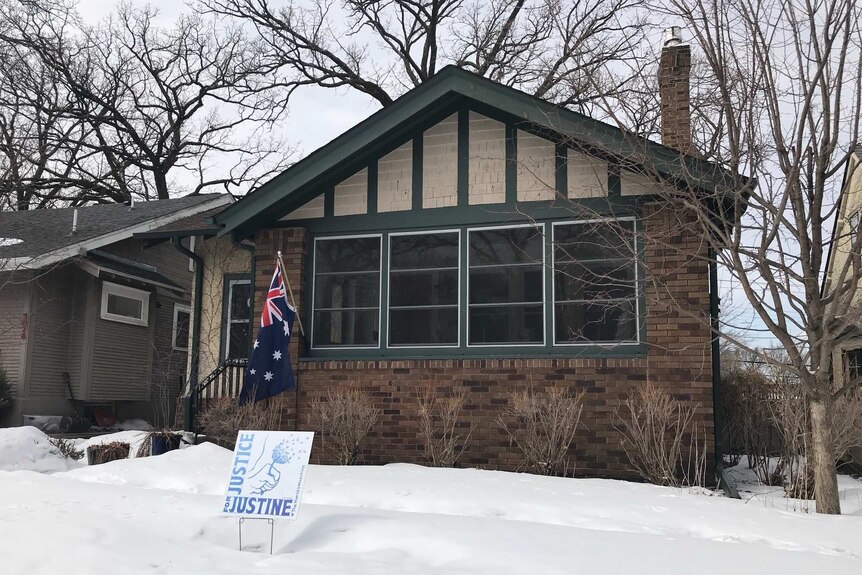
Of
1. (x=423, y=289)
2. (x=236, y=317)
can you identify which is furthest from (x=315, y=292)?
(x=236, y=317)

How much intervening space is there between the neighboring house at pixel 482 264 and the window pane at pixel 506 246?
0.08ft

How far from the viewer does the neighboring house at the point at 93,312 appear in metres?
14.3

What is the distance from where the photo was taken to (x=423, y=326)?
9.98 metres

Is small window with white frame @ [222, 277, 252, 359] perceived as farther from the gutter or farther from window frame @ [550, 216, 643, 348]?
window frame @ [550, 216, 643, 348]

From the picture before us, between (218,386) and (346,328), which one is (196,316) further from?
(346,328)

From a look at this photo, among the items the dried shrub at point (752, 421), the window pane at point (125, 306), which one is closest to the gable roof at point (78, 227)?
the window pane at point (125, 306)

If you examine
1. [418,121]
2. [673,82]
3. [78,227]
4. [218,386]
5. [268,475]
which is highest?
[673,82]

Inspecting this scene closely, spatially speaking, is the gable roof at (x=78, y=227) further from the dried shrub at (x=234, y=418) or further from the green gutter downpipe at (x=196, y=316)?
the dried shrub at (x=234, y=418)

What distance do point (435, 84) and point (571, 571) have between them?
260 inches

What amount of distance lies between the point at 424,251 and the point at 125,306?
8.90 m

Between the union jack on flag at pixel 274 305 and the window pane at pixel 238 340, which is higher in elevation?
the union jack on flag at pixel 274 305

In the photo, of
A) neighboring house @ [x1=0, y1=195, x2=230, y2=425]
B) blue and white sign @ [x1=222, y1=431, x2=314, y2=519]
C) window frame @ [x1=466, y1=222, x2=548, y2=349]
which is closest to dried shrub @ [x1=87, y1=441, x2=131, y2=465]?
window frame @ [x1=466, y1=222, x2=548, y2=349]

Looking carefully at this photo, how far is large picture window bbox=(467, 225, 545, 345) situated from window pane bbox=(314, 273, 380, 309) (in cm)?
139

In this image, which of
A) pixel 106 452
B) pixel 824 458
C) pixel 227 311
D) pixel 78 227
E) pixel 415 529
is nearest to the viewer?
pixel 415 529
